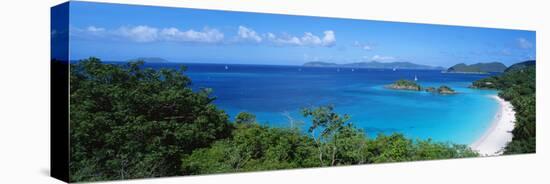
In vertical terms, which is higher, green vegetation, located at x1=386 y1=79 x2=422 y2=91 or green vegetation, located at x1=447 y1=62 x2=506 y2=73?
green vegetation, located at x1=447 y1=62 x2=506 y2=73

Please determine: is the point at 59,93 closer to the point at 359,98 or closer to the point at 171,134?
the point at 171,134

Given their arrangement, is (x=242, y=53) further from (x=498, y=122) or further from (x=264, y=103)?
(x=498, y=122)

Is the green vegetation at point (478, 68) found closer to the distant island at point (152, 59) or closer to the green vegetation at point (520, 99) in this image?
the green vegetation at point (520, 99)

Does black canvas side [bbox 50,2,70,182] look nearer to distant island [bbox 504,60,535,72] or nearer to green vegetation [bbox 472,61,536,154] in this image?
green vegetation [bbox 472,61,536,154]

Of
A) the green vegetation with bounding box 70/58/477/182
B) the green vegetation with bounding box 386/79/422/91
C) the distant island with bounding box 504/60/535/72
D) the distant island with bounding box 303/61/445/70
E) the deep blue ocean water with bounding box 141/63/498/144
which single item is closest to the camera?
the green vegetation with bounding box 70/58/477/182

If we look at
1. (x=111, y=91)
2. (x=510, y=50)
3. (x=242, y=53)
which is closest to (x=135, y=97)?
(x=111, y=91)

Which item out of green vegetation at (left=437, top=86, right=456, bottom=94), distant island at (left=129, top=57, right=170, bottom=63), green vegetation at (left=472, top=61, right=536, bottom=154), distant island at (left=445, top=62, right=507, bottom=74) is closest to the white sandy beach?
green vegetation at (left=472, top=61, right=536, bottom=154)

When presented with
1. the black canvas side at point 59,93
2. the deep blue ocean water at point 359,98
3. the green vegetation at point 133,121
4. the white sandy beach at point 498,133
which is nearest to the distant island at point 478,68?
the deep blue ocean water at point 359,98

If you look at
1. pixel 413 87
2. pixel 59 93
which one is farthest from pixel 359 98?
pixel 59 93
